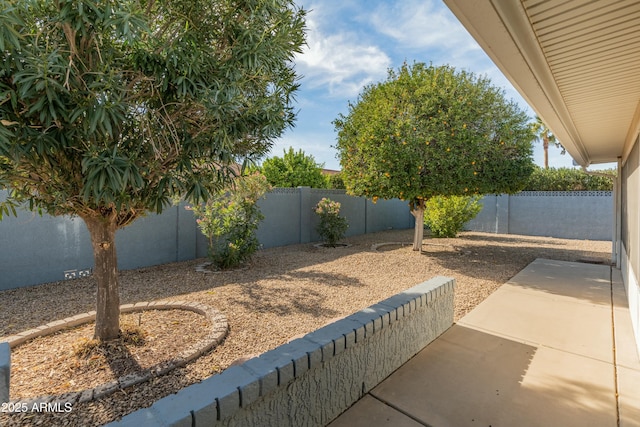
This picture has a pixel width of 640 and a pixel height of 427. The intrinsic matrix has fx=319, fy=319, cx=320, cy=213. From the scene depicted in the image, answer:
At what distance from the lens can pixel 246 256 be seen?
7.48 m

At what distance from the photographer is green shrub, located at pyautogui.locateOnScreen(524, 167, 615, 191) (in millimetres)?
13766

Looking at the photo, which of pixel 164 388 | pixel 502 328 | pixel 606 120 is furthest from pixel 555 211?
pixel 164 388

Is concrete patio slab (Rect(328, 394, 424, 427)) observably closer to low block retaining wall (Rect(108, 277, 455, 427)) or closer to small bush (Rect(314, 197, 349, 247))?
low block retaining wall (Rect(108, 277, 455, 427))

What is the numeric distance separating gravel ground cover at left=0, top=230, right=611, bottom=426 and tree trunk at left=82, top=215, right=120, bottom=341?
0.95 feet

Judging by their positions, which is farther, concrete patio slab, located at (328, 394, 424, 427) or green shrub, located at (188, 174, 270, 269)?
green shrub, located at (188, 174, 270, 269)

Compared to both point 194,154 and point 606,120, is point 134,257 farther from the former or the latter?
point 606,120

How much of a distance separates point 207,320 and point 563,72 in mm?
4802

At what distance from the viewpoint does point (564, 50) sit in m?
2.70

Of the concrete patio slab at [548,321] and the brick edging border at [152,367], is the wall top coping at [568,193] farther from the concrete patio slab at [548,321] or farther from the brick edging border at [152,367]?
the brick edging border at [152,367]

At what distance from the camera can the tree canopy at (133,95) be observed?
197cm

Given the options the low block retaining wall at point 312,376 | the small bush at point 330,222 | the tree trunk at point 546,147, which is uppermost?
the tree trunk at point 546,147

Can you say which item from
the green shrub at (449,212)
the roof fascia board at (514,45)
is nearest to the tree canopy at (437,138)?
the roof fascia board at (514,45)

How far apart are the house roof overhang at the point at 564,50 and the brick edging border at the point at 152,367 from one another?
11.5 feet

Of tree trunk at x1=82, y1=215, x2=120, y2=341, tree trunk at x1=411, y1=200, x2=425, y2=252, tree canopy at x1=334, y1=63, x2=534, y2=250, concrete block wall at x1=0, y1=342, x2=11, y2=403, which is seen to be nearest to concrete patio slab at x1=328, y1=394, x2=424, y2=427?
concrete block wall at x1=0, y1=342, x2=11, y2=403
